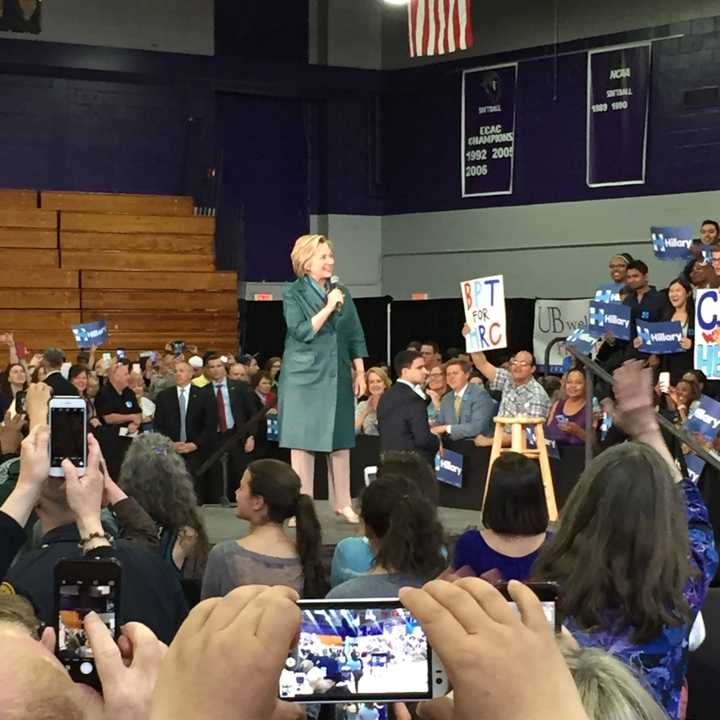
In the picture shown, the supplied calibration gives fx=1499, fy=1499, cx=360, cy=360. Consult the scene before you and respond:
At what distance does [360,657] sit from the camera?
1.40 metres

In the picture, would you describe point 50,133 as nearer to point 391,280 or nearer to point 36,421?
point 391,280

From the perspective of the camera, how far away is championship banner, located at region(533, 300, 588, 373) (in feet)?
56.7

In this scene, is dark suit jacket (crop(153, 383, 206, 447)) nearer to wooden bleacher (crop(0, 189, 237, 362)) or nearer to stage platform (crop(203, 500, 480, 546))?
stage platform (crop(203, 500, 480, 546))

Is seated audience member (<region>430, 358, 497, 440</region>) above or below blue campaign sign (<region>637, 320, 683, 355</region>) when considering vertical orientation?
below

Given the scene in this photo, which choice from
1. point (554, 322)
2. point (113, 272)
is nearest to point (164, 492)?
point (554, 322)

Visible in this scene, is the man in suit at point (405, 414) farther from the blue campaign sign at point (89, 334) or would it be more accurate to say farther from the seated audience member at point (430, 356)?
the blue campaign sign at point (89, 334)

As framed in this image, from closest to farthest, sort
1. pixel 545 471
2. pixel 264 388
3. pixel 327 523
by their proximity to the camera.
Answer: pixel 327 523
pixel 545 471
pixel 264 388

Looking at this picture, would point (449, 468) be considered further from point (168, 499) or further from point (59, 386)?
point (168, 499)

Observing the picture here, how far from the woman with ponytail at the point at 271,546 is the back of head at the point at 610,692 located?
2.92 meters

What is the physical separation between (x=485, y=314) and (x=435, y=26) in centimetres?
832

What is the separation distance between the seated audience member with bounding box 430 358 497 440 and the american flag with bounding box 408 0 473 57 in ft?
24.9

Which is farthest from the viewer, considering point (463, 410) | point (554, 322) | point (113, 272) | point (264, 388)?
point (113, 272)

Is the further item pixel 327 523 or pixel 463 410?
pixel 463 410

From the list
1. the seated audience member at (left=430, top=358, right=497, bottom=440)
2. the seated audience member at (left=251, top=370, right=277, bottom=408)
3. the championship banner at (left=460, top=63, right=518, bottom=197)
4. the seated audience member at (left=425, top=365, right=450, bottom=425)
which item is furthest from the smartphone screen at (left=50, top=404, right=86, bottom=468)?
the championship banner at (left=460, top=63, right=518, bottom=197)
